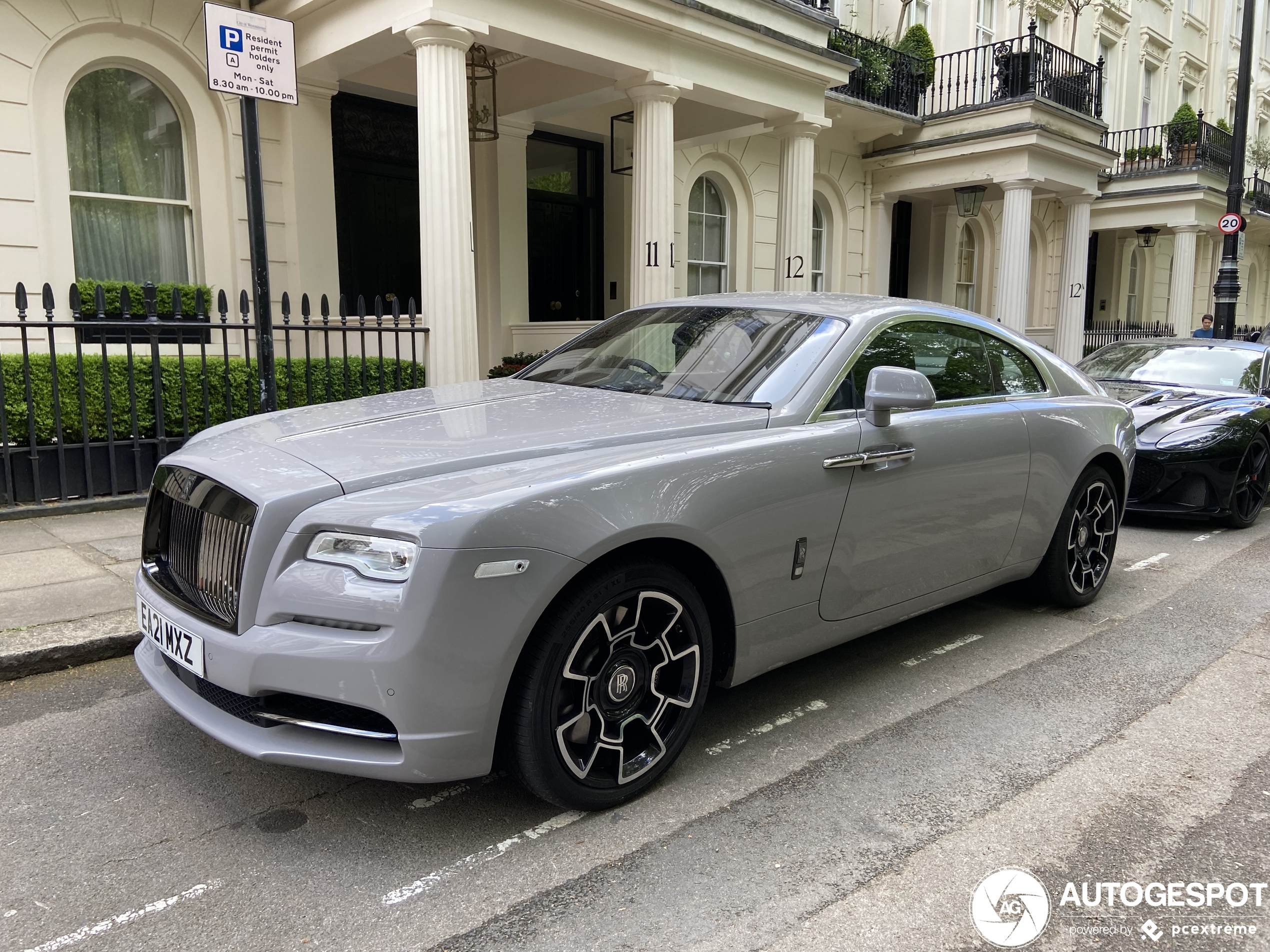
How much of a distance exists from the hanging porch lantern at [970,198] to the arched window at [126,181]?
12.0 metres

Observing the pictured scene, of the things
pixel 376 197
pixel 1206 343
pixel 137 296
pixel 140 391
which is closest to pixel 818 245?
pixel 376 197

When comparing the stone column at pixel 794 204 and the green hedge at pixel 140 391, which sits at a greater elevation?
the stone column at pixel 794 204

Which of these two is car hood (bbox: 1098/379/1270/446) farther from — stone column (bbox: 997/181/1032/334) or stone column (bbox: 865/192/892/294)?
stone column (bbox: 865/192/892/294)

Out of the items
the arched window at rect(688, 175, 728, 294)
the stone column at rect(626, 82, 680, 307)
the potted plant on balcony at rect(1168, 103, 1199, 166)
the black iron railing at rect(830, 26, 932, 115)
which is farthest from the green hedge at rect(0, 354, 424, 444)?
the potted plant on balcony at rect(1168, 103, 1199, 166)

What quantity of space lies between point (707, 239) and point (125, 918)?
45.5 ft

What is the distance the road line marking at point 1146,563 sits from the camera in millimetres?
5934

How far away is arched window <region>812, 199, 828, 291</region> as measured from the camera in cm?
1672

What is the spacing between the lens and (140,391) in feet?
23.0

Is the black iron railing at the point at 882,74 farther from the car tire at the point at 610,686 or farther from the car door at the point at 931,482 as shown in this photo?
the car tire at the point at 610,686

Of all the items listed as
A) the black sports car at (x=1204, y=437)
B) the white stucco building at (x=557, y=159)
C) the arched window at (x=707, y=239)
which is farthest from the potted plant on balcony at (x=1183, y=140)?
the black sports car at (x=1204, y=437)

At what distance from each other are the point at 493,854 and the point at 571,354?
247cm

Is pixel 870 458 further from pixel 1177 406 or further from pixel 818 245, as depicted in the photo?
pixel 818 245

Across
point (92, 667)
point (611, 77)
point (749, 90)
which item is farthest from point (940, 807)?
point (749, 90)

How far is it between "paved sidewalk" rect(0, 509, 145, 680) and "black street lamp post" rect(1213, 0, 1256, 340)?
15.9 meters
